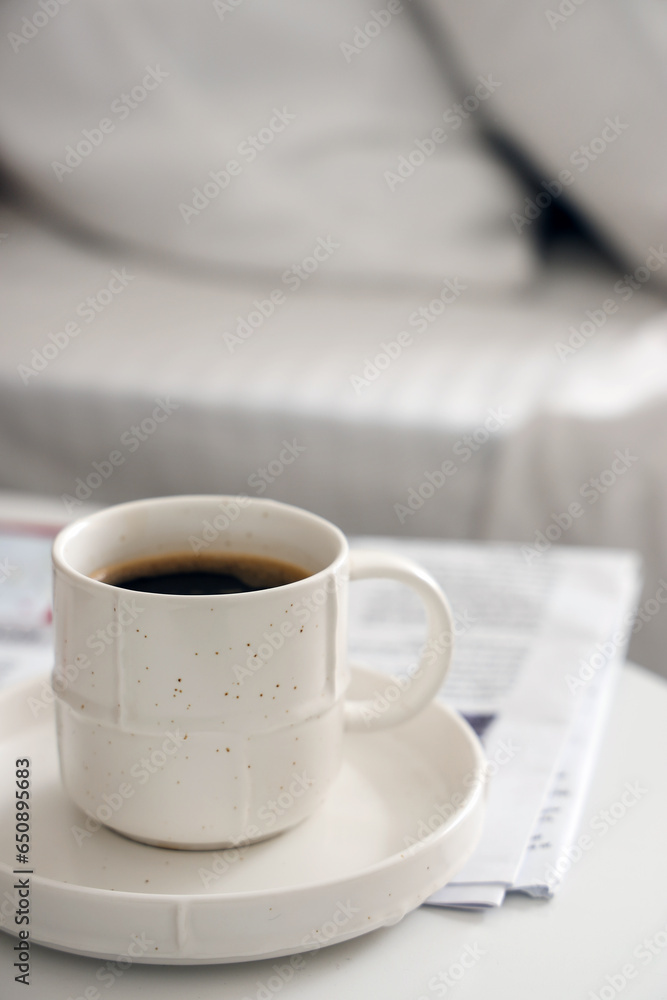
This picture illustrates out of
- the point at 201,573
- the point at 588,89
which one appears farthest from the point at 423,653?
the point at 588,89

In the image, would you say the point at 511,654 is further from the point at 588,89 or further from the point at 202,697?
the point at 588,89

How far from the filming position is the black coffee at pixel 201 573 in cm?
37

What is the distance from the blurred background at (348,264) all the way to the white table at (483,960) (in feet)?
1.54

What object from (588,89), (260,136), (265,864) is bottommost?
(265,864)

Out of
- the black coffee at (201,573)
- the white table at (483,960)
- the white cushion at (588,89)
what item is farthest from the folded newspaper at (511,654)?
the white cushion at (588,89)

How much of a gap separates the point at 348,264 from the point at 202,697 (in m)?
0.81

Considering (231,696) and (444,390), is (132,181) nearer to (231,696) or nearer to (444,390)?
(444,390)

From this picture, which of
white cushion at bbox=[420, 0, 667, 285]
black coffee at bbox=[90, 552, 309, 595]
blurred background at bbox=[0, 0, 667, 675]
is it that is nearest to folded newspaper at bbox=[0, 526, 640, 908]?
black coffee at bbox=[90, 552, 309, 595]

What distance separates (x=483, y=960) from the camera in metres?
0.31

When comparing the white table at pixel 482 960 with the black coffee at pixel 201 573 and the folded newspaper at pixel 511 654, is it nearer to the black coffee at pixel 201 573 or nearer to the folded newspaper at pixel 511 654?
the folded newspaper at pixel 511 654

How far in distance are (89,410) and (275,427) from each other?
19 centimetres

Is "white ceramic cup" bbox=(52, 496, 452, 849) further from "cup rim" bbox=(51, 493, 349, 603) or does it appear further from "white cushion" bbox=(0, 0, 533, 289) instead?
"white cushion" bbox=(0, 0, 533, 289)

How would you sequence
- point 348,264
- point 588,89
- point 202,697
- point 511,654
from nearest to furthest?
point 202,697 < point 511,654 < point 588,89 < point 348,264

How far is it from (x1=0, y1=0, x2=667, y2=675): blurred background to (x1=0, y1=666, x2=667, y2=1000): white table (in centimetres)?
47
